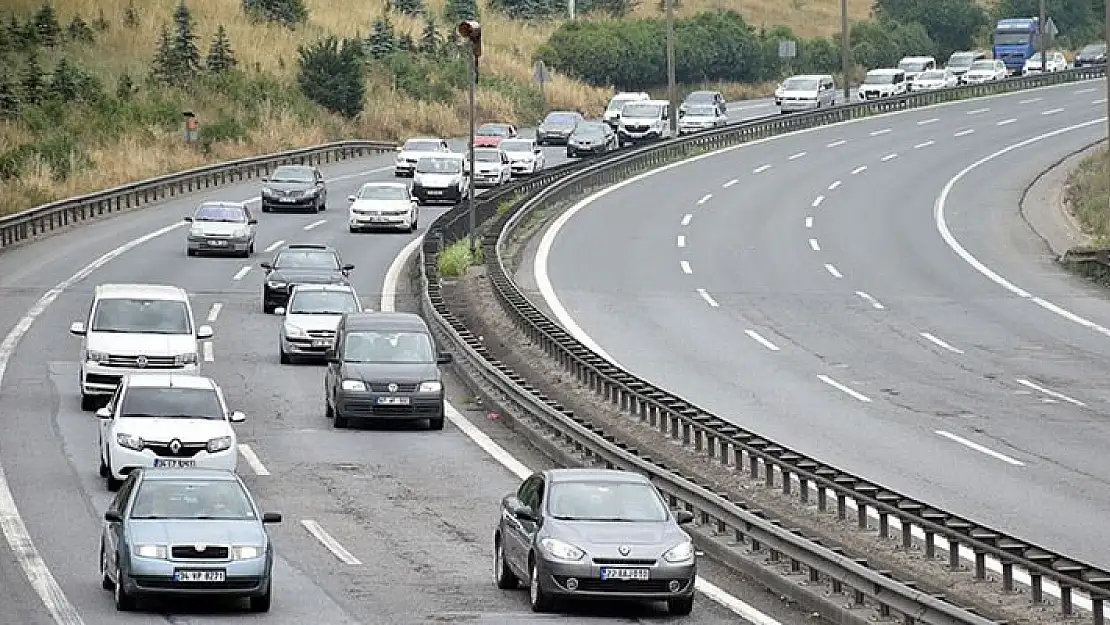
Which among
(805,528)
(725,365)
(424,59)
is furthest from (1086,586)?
(424,59)

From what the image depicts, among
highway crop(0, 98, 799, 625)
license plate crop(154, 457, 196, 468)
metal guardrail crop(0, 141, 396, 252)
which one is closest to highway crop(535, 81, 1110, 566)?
highway crop(0, 98, 799, 625)

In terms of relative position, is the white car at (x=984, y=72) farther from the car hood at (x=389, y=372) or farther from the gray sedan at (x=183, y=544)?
the gray sedan at (x=183, y=544)

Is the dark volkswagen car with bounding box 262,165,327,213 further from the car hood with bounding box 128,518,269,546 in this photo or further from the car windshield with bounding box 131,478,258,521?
the car hood with bounding box 128,518,269,546

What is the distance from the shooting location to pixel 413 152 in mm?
79875

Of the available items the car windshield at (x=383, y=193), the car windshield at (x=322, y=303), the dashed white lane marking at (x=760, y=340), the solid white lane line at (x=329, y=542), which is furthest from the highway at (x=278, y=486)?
the car windshield at (x=383, y=193)

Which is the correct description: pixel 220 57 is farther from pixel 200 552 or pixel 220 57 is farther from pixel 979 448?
pixel 200 552

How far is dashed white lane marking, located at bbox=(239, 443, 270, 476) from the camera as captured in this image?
99.1 feet

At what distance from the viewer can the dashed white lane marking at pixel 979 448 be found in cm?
3088

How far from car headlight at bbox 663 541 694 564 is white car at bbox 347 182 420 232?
43583 millimetres

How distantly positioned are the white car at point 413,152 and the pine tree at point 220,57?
17.9 m

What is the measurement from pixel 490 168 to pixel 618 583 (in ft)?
184

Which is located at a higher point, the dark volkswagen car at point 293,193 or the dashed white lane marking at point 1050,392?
the dark volkswagen car at point 293,193

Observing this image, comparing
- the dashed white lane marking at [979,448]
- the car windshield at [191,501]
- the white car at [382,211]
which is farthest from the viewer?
the white car at [382,211]

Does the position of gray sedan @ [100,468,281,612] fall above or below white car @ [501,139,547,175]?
above
